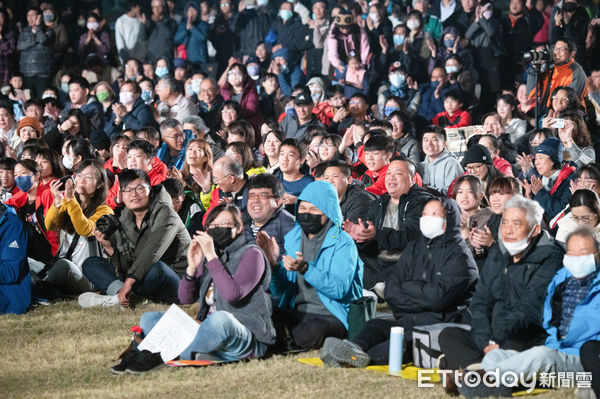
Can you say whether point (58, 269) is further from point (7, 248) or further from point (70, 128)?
point (70, 128)

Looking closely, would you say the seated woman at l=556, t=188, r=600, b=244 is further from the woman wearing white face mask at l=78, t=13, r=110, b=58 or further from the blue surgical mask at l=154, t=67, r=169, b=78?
the woman wearing white face mask at l=78, t=13, r=110, b=58

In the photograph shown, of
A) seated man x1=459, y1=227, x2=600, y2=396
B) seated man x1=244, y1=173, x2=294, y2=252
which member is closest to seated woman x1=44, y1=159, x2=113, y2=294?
seated man x1=244, y1=173, x2=294, y2=252

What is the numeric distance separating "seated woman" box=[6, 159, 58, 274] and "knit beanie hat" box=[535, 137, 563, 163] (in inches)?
190

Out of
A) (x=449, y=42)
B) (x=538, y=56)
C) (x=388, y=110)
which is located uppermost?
(x=449, y=42)

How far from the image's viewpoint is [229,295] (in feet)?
20.5

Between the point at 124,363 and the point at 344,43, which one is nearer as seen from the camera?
the point at 124,363

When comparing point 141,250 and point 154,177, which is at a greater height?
point 154,177

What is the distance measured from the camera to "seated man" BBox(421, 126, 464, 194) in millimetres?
10328

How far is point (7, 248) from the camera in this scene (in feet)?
27.1

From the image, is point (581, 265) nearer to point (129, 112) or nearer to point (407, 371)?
point (407, 371)

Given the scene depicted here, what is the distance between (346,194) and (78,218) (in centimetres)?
240

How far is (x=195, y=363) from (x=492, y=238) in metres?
2.60

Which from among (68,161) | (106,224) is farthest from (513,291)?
(68,161)

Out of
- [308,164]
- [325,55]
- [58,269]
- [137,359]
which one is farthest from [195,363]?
[325,55]
